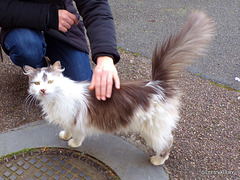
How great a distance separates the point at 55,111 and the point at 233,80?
2219mm

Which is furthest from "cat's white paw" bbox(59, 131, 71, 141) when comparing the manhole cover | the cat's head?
the cat's head

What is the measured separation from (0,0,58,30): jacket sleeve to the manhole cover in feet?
3.49

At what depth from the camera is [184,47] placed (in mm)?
1708

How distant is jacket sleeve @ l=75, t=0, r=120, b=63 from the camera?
1790 millimetres

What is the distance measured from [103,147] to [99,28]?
1016mm

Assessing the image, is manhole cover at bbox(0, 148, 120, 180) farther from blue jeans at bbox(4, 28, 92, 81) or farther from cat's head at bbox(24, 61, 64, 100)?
blue jeans at bbox(4, 28, 92, 81)

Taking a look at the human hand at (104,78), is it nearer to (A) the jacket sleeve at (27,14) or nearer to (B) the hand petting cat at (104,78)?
(B) the hand petting cat at (104,78)

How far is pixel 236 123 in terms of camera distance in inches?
96.5

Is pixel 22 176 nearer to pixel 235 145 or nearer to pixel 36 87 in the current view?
pixel 36 87

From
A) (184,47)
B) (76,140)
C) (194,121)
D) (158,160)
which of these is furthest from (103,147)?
(184,47)

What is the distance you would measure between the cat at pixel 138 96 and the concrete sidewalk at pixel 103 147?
0.88ft

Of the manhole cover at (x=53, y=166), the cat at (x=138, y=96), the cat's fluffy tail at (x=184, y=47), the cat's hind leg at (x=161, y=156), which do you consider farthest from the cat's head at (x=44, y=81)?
the cat's hind leg at (x=161, y=156)

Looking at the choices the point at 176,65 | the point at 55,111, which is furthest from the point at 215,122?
the point at 55,111

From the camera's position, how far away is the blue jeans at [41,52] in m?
2.17
